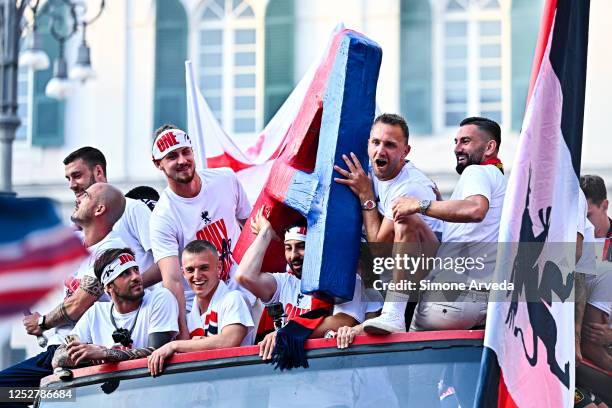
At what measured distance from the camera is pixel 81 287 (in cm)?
734

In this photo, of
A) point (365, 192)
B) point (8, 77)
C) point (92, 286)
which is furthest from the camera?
point (8, 77)

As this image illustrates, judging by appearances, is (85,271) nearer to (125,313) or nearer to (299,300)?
(125,313)

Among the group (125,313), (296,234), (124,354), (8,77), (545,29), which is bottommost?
(124,354)

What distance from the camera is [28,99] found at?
31609 mm

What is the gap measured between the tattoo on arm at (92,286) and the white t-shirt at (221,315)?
1.34 feet

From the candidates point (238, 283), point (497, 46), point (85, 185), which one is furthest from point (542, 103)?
point (497, 46)

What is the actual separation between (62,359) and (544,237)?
6.45ft

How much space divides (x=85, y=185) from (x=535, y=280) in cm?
307

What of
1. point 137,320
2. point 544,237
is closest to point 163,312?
point 137,320

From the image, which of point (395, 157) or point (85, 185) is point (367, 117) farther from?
Result: point (85, 185)

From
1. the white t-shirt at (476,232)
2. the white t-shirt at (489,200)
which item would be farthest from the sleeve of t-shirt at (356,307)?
the white t-shirt at (489,200)

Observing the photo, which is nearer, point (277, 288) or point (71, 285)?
point (277, 288)

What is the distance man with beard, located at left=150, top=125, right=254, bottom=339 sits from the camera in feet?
24.2

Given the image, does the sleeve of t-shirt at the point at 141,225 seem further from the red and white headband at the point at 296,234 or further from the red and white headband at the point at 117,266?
the red and white headband at the point at 296,234
